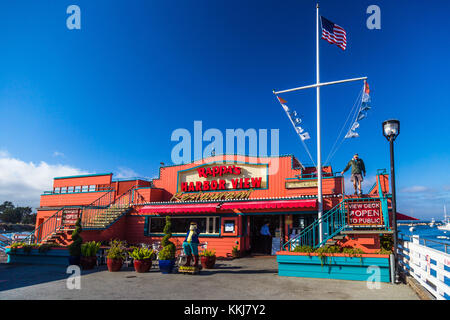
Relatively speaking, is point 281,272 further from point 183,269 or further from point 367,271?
point 183,269

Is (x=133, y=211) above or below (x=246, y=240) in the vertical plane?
above

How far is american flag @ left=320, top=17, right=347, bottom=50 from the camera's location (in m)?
13.6

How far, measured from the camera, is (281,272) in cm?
1020

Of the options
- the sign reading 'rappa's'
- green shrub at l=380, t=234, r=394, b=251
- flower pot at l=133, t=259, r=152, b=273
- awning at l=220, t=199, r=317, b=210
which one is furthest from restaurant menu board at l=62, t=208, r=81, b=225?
green shrub at l=380, t=234, r=394, b=251

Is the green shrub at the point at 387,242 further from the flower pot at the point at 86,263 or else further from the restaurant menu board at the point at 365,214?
the flower pot at the point at 86,263

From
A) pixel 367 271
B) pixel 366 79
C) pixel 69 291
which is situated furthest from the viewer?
pixel 366 79

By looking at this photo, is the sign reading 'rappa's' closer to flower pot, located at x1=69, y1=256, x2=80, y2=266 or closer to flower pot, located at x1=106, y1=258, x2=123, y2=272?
flower pot, located at x1=106, y1=258, x2=123, y2=272

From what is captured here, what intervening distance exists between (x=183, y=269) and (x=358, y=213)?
673cm

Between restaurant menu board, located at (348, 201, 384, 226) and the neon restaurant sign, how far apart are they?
734 cm

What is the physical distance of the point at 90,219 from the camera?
56.2 feet

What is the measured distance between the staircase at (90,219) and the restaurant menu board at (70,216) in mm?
Answer: 151

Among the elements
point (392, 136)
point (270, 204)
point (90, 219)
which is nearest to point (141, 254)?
point (270, 204)

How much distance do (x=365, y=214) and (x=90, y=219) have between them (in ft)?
48.8

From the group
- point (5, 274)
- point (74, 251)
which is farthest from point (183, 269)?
point (5, 274)
